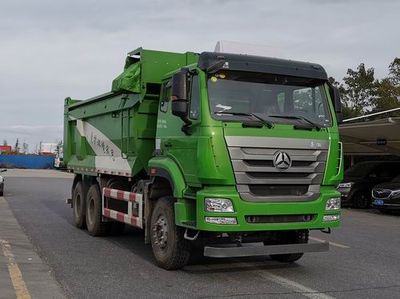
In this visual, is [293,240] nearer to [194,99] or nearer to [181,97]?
[194,99]

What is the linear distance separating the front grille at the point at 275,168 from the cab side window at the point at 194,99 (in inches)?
23.5

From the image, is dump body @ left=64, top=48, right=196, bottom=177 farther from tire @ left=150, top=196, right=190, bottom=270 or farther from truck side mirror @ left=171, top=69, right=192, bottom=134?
truck side mirror @ left=171, top=69, right=192, bottom=134

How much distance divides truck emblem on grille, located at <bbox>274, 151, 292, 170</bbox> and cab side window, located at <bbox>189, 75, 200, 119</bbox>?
118 centimetres

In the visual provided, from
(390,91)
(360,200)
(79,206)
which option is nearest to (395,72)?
(390,91)

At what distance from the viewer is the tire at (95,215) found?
37.5 feet

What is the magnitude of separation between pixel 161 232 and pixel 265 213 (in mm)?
1707

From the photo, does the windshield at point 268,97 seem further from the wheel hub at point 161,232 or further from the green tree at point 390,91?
the green tree at point 390,91

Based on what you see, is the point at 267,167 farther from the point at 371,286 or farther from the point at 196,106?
the point at 371,286

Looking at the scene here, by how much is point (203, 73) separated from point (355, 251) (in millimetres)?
4836

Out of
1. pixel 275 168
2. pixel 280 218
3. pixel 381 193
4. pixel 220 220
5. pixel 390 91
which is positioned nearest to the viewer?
pixel 220 220

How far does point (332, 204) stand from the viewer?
25.8ft

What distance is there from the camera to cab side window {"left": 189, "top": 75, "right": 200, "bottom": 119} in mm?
7407

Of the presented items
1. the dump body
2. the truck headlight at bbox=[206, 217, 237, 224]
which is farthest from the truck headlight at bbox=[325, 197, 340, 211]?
the dump body

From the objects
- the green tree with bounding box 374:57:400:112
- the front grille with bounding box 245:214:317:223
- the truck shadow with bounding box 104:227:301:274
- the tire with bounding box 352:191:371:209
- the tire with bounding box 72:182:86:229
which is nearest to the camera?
the front grille with bounding box 245:214:317:223
